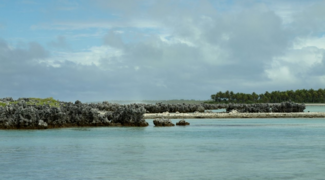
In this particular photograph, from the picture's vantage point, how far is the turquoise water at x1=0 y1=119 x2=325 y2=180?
77.2 feet

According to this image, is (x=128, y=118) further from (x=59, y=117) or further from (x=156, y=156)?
(x=156, y=156)

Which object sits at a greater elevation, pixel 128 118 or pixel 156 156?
pixel 128 118

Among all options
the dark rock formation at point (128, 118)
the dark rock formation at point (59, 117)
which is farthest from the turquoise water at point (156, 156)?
the dark rock formation at point (128, 118)

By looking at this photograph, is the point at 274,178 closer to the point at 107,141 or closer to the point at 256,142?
the point at 256,142

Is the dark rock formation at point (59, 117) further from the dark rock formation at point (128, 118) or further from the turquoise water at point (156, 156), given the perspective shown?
the turquoise water at point (156, 156)

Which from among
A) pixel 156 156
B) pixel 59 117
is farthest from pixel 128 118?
pixel 156 156

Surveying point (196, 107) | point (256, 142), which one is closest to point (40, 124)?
point (256, 142)

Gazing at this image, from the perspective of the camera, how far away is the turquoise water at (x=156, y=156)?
23516 mm

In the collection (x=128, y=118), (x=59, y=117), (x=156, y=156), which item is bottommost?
(x=156, y=156)

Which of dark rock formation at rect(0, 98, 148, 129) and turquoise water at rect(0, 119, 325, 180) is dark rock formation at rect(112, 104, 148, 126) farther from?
turquoise water at rect(0, 119, 325, 180)

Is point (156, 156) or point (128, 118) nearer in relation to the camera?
point (156, 156)

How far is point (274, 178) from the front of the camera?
72.2 feet

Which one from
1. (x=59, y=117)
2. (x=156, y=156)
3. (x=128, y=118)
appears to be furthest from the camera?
(x=128, y=118)

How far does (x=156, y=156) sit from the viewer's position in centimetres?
3053
